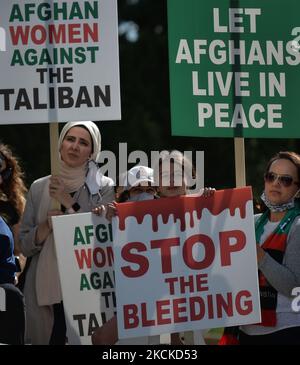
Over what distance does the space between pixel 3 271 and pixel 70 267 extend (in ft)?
1.28

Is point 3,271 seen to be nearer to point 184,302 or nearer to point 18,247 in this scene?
point 18,247

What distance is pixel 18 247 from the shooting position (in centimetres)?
702

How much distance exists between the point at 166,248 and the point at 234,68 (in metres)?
1.11

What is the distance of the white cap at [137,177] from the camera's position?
6855mm

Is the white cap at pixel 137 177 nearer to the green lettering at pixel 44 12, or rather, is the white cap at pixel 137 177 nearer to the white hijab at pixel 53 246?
the white hijab at pixel 53 246

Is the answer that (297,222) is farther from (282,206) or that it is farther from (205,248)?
(205,248)

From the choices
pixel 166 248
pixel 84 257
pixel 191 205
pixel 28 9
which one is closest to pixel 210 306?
pixel 166 248

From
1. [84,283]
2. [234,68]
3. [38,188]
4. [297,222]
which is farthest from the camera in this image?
[38,188]

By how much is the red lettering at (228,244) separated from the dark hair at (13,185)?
1.32m

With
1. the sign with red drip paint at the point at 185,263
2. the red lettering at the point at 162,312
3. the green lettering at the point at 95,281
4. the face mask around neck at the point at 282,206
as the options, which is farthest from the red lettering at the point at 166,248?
the face mask around neck at the point at 282,206

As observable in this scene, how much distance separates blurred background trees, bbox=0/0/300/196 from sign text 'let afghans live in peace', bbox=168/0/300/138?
963 centimetres

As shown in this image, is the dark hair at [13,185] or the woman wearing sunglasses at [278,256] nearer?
the woman wearing sunglasses at [278,256]

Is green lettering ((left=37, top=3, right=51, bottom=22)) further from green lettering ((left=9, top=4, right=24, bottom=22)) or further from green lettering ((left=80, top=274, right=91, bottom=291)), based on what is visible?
green lettering ((left=80, top=274, right=91, bottom=291))

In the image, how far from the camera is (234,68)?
22.2 ft
